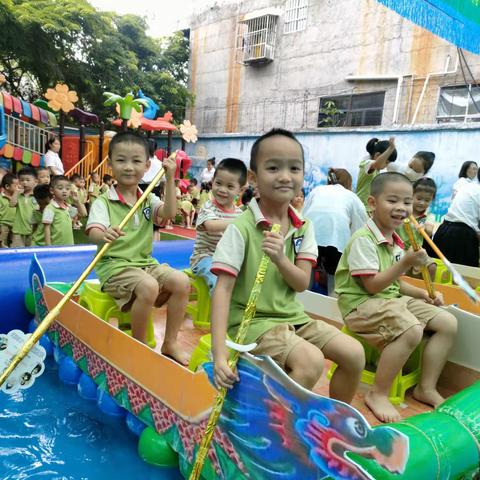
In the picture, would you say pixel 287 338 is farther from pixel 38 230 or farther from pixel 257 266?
pixel 38 230

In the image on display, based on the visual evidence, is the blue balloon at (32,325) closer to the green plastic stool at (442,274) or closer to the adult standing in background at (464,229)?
the green plastic stool at (442,274)

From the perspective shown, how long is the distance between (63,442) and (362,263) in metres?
1.65

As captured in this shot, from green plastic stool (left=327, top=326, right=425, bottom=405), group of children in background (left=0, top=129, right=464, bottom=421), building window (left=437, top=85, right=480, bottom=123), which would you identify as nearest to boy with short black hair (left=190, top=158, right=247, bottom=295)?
group of children in background (left=0, top=129, right=464, bottom=421)

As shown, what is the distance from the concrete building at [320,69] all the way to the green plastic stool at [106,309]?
8318 millimetres

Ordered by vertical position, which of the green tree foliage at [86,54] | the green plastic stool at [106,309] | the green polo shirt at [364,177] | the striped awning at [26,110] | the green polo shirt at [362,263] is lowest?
the green plastic stool at [106,309]

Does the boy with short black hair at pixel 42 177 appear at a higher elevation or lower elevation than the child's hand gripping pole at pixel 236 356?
higher

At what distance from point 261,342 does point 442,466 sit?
26.5 inches

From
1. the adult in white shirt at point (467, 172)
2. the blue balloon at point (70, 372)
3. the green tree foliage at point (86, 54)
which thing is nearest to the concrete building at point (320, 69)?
the green tree foliage at point (86, 54)

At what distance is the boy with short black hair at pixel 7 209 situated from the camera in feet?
15.7

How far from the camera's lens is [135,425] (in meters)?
2.29

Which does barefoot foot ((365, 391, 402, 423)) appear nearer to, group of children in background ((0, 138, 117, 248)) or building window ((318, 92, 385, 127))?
group of children in background ((0, 138, 117, 248))

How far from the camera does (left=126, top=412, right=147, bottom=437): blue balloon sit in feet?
7.43

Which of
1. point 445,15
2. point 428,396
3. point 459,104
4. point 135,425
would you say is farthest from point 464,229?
point 459,104

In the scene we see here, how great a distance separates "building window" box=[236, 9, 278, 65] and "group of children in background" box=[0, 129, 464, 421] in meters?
12.6
